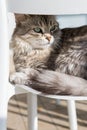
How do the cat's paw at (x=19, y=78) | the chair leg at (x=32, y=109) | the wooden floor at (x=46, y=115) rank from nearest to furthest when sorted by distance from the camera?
the cat's paw at (x=19, y=78), the chair leg at (x=32, y=109), the wooden floor at (x=46, y=115)

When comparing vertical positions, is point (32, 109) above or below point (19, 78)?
below

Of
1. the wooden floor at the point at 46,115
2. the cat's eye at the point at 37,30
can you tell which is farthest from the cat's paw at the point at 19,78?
the wooden floor at the point at 46,115

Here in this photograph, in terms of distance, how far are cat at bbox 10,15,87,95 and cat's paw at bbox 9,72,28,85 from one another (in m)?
0.02

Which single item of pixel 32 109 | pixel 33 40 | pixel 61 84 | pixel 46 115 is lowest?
pixel 46 115

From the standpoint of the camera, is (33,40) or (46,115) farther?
(46,115)

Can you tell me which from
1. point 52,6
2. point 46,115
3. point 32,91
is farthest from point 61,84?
point 46,115

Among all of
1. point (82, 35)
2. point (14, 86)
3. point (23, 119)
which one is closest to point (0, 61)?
point (14, 86)

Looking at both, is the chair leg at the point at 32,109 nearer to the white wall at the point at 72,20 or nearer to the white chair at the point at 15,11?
the white chair at the point at 15,11

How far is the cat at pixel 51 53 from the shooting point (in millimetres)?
679

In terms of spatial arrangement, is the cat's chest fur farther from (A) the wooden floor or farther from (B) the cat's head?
(A) the wooden floor

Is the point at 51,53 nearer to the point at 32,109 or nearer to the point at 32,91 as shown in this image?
the point at 32,91

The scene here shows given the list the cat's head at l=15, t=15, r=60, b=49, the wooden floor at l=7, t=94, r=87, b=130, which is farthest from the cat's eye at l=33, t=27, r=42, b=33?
the wooden floor at l=7, t=94, r=87, b=130

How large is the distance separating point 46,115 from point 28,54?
814 mm

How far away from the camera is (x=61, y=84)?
690 mm
